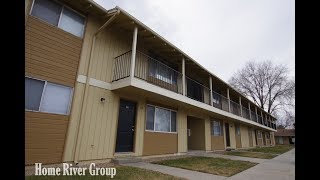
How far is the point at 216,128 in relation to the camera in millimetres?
18531

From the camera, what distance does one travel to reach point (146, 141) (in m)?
10.5

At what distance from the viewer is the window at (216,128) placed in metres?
17.9

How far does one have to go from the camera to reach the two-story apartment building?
6961 millimetres

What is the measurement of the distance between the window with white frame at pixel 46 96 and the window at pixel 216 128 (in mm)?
13125

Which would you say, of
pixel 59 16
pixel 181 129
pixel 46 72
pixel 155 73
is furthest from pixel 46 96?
pixel 181 129

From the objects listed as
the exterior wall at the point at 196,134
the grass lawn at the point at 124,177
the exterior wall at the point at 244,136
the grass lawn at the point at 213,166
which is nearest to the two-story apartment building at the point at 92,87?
the grass lawn at the point at 124,177

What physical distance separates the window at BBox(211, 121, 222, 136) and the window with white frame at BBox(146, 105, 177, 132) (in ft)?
20.6

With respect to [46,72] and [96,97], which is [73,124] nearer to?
[96,97]

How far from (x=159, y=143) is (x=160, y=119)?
132cm

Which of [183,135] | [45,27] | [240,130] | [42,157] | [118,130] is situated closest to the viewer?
[42,157]

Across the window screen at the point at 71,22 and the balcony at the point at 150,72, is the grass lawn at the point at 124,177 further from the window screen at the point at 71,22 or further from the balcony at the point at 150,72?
the window screen at the point at 71,22
